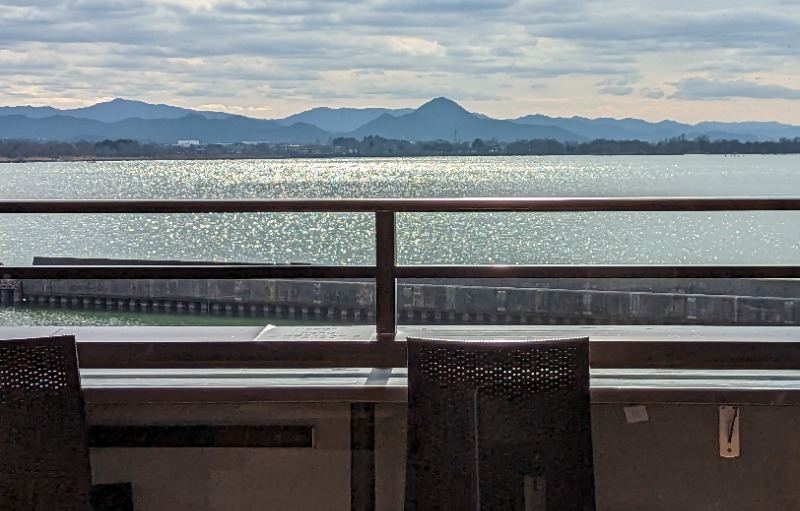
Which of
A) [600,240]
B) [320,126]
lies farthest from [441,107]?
[600,240]

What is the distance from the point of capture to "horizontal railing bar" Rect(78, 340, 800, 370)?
320cm

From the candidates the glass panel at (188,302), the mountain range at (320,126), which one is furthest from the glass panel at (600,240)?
the glass panel at (188,302)

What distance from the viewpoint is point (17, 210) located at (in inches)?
126

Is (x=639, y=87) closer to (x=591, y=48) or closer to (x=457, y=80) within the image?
(x=591, y=48)

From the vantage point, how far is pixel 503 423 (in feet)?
6.97

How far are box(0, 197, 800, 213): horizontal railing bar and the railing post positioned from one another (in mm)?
64

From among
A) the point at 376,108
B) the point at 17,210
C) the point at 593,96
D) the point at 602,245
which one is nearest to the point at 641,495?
the point at 17,210

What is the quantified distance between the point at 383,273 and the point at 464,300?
1992 centimetres

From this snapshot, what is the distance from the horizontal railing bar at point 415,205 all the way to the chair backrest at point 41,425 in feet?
3.14

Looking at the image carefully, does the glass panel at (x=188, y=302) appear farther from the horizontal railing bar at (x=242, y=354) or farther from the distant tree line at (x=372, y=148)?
the horizontal railing bar at (x=242, y=354)

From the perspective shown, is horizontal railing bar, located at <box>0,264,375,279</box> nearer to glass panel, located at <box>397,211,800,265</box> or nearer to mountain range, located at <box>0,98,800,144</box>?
glass panel, located at <box>397,211,800,265</box>

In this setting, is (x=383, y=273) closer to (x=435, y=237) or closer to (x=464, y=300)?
(x=464, y=300)

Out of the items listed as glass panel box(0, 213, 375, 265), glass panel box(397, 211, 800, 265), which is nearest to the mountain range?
glass panel box(397, 211, 800, 265)

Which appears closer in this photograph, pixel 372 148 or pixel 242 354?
pixel 242 354
